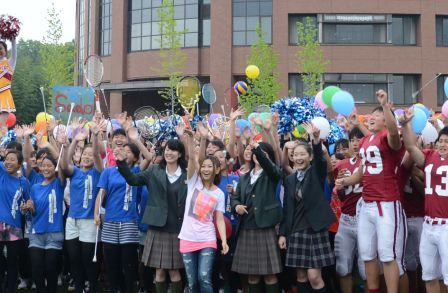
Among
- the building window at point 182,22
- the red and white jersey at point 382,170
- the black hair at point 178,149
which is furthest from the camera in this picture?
the building window at point 182,22

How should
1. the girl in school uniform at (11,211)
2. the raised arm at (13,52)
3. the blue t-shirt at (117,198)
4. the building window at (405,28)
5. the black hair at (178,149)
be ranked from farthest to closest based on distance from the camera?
the building window at (405,28), the raised arm at (13,52), the girl in school uniform at (11,211), the blue t-shirt at (117,198), the black hair at (178,149)

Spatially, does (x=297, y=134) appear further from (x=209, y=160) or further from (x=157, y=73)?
(x=157, y=73)

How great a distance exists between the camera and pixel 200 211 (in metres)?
5.93

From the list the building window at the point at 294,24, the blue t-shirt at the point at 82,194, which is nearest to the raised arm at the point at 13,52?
the blue t-shirt at the point at 82,194

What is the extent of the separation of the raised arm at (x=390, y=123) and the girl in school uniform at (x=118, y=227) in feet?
10.00

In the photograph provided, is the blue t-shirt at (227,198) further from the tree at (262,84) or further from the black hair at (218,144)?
the tree at (262,84)

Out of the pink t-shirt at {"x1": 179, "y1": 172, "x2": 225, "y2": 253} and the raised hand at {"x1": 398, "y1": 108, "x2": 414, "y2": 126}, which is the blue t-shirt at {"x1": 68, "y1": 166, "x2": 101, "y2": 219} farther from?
the raised hand at {"x1": 398, "y1": 108, "x2": 414, "y2": 126}

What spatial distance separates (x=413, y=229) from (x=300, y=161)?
5.37ft

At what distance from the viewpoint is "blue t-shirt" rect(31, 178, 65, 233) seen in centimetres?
657

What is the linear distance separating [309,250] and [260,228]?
1.97 feet

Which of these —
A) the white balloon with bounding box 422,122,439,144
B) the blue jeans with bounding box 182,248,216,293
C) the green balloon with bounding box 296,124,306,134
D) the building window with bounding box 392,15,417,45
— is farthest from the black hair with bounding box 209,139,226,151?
the building window with bounding box 392,15,417,45

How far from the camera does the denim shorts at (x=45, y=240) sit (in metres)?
6.54

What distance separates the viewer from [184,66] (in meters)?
36.4

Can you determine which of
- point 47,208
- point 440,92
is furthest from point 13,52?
point 440,92
